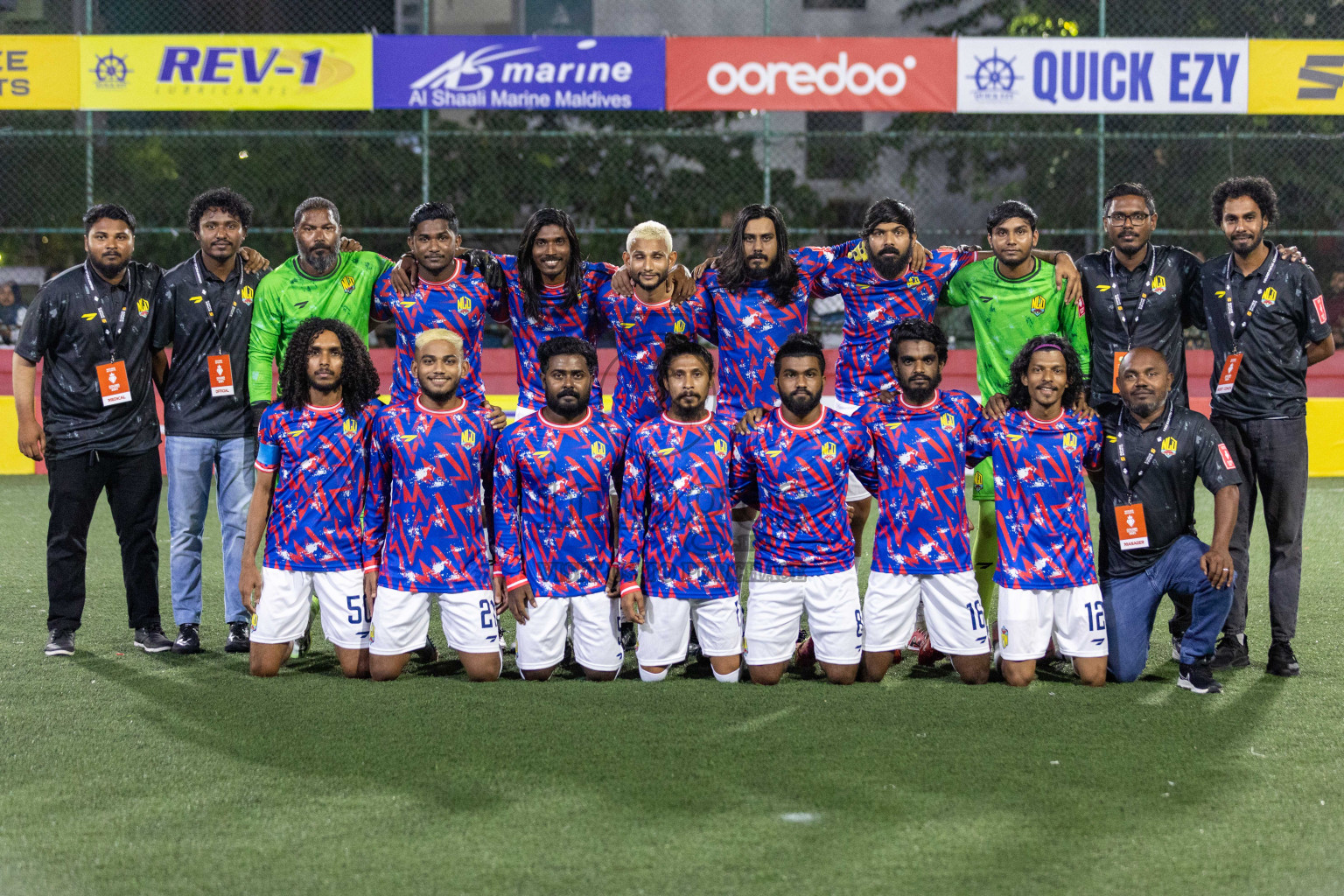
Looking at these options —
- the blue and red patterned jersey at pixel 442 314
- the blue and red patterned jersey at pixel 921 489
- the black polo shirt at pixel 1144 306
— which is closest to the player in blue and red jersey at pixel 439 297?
the blue and red patterned jersey at pixel 442 314

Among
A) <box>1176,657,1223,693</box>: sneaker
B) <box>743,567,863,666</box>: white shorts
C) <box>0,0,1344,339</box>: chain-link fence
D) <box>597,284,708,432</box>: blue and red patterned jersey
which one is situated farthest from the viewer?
<box>0,0,1344,339</box>: chain-link fence

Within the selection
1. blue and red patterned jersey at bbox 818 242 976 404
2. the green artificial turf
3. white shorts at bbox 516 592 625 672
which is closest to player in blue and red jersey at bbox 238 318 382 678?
the green artificial turf

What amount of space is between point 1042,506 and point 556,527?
6.31 feet

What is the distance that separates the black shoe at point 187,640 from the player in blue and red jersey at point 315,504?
59cm

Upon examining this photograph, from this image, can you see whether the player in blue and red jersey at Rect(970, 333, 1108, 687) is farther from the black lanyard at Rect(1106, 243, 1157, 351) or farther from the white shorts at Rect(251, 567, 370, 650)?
the white shorts at Rect(251, 567, 370, 650)

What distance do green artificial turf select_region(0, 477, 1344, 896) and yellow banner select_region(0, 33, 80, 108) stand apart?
9.26m

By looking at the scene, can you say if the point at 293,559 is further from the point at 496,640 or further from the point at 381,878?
the point at 381,878

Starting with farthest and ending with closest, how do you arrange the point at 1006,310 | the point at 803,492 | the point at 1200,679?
the point at 1006,310
the point at 803,492
the point at 1200,679

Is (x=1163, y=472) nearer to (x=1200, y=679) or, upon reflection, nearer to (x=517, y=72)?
(x=1200, y=679)

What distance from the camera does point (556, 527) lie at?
5223 millimetres

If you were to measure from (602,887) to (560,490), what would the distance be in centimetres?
225

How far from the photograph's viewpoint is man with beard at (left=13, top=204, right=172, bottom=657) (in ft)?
18.7

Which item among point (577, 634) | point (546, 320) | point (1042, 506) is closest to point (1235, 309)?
point (1042, 506)

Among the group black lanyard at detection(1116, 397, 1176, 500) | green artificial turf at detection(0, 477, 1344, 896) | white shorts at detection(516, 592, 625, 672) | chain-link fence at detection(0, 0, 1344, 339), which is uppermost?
chain-link fence at detection(0, 0, 1344, 339)
